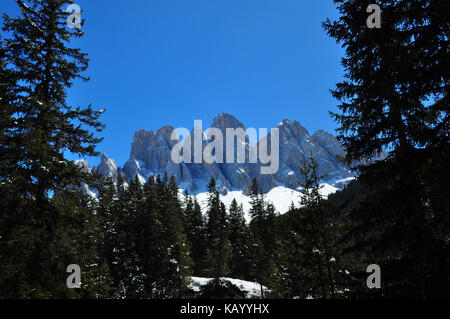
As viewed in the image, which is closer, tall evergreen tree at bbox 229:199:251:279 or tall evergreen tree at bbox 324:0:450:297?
tall evergreen tree at bbox 324:0:450:297

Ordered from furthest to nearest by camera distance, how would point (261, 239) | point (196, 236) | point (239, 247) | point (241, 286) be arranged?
point (196, 236)
point (239, 247)
point (261, 239)
point (241, 286)

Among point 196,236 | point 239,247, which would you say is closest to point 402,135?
point 239,247

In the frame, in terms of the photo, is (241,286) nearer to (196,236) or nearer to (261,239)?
(261,239)

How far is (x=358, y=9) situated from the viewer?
9.25 metres

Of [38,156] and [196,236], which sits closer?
[38,156]

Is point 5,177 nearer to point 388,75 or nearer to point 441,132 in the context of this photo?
point 388,75

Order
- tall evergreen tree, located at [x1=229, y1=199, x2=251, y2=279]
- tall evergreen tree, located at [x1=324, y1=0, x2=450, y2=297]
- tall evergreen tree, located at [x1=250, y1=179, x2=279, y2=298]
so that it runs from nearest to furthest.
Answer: tall evergreen tree, located at [x1=324, y1=0, x2=450, y2=297]
tall evergreen tree, located at [x1=250, y1=179, x2=279, y2=298]
tall evergreen tree, located at [x1=229, y1=199, x2=251, y2=279]

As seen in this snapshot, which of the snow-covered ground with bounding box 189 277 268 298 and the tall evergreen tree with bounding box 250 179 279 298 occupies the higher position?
the tall evergreen tree with bounding box 250 179 279 298

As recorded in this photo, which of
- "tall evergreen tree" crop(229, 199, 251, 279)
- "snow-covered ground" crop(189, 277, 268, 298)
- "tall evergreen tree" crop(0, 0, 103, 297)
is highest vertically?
"tall evergreen tree" crop(0, 0, 103, 297)

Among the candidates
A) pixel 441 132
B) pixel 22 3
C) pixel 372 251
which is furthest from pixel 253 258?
pixel 22 3

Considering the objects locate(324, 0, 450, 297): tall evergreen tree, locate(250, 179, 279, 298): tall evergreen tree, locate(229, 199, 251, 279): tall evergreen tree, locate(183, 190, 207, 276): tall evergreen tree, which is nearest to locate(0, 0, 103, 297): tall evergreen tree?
locate(324, 0, 450, 297): tall evergreen tree

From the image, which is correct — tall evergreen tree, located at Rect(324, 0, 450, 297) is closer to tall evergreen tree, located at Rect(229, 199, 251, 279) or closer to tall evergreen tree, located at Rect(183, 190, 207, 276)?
tall evergreen tree, located at Rect(229, 199, 251, 279)

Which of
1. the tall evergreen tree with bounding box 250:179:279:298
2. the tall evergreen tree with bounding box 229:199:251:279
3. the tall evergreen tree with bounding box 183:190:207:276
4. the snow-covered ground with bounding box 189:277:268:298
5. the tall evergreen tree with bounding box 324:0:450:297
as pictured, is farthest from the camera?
the tall evergreen tree with bounding box 183:190:207:276
